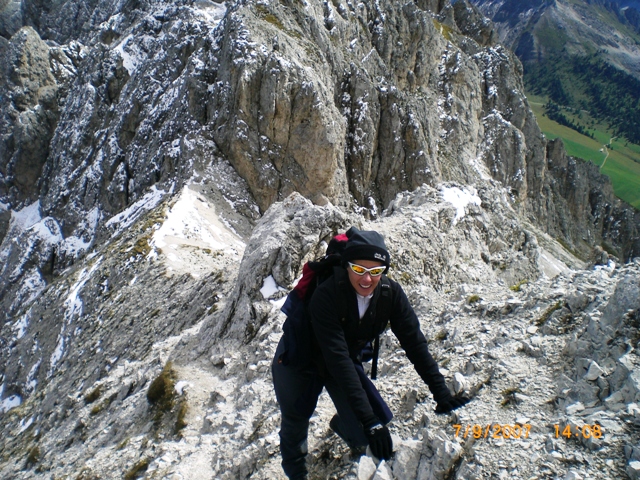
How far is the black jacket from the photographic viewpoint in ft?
15.4

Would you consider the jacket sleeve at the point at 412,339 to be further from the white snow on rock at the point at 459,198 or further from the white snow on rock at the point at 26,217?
the white snow on rock at the point at 26,217

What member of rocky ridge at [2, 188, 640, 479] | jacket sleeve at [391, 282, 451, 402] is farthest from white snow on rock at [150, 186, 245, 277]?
jacket sleeve at [391, 282, 451, 402]

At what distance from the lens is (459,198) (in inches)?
851

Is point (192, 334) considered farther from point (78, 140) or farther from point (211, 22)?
point (78, 140)

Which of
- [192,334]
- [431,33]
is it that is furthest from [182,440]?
[431,33]

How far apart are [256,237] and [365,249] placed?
11.2 meters

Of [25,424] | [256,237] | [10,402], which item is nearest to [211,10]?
[10,402]

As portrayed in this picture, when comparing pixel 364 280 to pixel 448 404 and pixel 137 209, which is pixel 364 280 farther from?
pixel 137 209

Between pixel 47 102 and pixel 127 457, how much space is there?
78949 mm

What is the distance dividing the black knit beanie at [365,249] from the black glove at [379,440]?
6.16 feet

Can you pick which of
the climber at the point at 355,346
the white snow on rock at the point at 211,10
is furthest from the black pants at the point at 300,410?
the white snow on rock at the point at 211,10

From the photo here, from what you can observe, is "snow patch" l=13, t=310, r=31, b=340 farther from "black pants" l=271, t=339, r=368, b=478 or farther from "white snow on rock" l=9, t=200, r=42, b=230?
"white snow on rock" l=9, t=200, r=42, b=230

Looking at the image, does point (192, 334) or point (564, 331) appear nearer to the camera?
point (564, 331)

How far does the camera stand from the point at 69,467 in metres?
9.98
